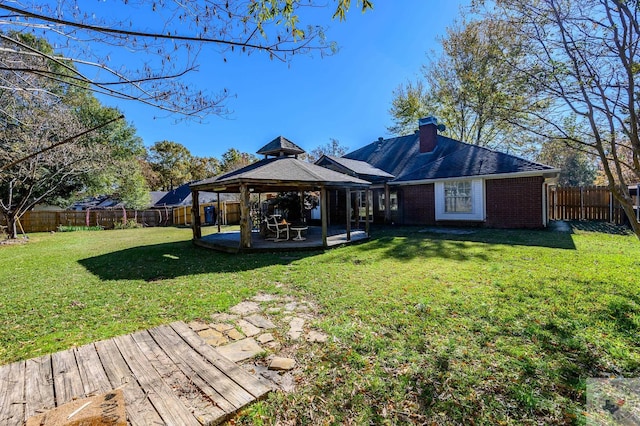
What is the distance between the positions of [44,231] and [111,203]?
16.2 m

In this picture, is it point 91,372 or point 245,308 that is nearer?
point 91,372

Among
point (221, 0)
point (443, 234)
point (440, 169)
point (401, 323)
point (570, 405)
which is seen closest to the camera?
point (570, 405)

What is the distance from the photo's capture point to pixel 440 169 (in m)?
14.3

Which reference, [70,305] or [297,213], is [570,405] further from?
[297,213]

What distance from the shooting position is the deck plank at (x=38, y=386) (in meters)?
2.22

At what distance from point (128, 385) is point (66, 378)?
597mm

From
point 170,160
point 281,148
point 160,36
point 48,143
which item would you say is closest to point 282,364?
point 160,36

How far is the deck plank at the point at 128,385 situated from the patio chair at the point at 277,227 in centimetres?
731

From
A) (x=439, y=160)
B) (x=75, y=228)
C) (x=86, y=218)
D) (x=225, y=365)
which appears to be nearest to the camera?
(x=225, y=365)

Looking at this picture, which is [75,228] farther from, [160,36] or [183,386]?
[183,386]

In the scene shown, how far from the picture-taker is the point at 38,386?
2455 mm

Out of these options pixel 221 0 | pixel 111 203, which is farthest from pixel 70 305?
pixel 111 203

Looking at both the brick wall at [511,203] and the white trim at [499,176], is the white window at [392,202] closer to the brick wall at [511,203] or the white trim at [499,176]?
the white trim at [499,176]

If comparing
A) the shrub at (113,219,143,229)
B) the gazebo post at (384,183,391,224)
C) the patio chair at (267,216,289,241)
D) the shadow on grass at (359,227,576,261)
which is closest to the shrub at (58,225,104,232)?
the shrub at (113,219,143,229)
